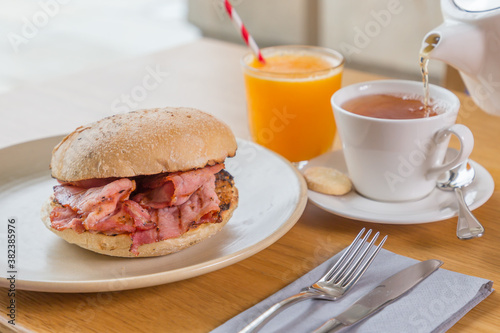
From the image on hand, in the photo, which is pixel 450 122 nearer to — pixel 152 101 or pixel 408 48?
pixel 152 101

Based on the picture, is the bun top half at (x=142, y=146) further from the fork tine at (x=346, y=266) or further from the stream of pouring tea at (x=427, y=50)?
the stream of pouring tea at (x=427, y=50)

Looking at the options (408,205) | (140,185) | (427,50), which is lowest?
(408,205)

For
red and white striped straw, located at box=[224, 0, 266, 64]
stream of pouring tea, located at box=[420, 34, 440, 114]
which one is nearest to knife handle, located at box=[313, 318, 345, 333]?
stream of pouring tea, located at box=[420, 34, 440, 114]

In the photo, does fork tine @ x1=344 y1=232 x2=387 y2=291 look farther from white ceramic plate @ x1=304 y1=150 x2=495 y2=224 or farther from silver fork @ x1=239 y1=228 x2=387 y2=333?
white ceramic plate @ x1=304 y1=150 x2=495 y2=224

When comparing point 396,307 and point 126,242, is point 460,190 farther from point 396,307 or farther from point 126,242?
point 126,242

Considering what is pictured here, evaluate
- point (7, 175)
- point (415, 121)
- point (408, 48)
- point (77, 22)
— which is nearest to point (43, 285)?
point (7, 175)

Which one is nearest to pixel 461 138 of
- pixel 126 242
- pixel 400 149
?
pixel 400 149
